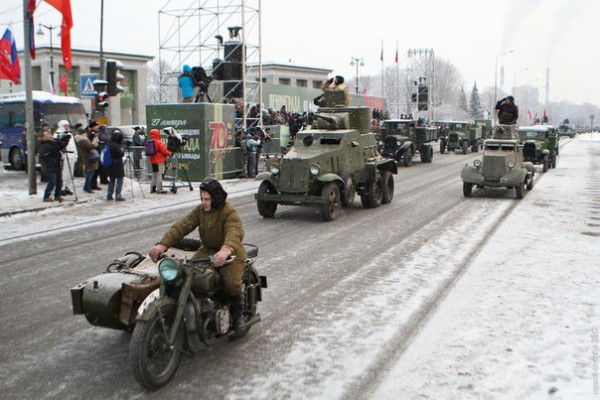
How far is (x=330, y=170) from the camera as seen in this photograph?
14125 mm

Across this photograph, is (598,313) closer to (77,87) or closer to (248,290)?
(248,290)

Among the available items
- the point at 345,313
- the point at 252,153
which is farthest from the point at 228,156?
the point at 345,313

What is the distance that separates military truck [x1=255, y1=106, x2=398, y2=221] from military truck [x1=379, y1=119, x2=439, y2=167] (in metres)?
13.0

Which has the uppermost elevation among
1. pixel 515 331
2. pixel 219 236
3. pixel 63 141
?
pixel 63 141

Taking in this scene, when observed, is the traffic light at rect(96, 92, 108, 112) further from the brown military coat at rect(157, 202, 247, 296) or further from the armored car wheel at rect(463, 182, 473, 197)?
the brown military coat at rect(157, 202, 247, 296)

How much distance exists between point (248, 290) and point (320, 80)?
70091 millimetres

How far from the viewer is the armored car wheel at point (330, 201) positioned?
13258mm

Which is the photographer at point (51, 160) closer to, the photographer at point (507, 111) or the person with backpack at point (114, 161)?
the person with backpack at point (114, 161)

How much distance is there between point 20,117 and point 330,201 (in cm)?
1617

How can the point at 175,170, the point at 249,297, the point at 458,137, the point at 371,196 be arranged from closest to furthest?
the point at 249,297 → the point at 371,196 → the point at 175,170 → the point at 458,137

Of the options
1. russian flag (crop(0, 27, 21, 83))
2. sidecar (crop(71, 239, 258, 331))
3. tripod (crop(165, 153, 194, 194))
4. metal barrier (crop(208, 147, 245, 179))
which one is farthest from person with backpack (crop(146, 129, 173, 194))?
sidecar (crop(71, 239, 258, 331))

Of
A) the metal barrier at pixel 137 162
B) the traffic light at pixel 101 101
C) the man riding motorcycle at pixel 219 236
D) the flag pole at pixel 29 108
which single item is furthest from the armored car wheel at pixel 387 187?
the man riding motorcycle at pixel 219 236

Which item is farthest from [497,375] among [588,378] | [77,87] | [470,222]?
[77,87]

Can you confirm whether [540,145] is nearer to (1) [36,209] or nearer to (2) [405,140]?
(2) [405,140]
